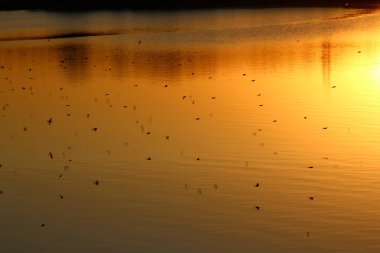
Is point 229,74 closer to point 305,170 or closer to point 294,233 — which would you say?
point 305,170

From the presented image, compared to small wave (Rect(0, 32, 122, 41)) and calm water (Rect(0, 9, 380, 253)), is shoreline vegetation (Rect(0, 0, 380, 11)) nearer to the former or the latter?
small wave (Rect(0, 32, 122, 41))

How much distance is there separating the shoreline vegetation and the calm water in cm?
2831

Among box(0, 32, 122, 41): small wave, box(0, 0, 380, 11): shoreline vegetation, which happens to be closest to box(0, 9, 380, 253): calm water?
box(0, 32, 122, 41): small wave

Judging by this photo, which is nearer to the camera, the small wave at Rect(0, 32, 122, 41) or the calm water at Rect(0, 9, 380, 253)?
the calm water at Rect(0, 9, 380, 253)

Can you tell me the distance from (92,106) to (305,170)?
8.15 meters

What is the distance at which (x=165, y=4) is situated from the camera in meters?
67.4

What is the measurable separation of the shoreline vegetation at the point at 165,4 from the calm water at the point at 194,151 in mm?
28311

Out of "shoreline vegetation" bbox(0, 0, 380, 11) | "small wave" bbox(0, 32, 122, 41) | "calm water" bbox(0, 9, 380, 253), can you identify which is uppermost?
"shoreline vegetation" bbox(0, 0, 380, 11)

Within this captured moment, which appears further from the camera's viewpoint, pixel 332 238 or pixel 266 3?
pixel 266 3

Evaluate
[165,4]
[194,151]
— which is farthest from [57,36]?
[194,151]

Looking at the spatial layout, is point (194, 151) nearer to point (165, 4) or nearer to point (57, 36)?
point (57, 36)

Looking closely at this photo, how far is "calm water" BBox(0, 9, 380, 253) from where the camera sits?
36.1ft

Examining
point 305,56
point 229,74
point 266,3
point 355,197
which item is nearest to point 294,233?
point 355,197

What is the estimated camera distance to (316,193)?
12305 millimetres
